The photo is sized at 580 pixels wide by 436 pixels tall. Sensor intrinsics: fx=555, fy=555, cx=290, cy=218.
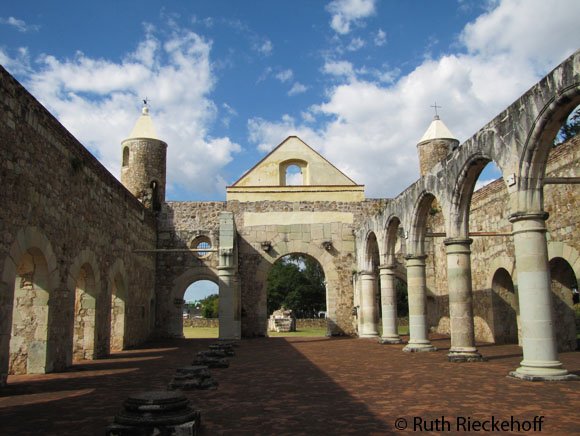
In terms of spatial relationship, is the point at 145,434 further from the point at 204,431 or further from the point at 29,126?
the point at 29,126

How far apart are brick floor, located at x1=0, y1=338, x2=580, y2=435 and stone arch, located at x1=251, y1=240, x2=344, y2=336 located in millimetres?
9782

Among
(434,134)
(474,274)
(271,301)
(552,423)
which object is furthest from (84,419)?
(271,301)

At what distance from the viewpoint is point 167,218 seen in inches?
846

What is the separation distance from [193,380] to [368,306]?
12.1m

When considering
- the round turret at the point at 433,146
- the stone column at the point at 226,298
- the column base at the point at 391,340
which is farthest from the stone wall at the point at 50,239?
the round turret at the point at 433,146

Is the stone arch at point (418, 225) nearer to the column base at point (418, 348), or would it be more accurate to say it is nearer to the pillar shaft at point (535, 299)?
the column base at point (418, 348)

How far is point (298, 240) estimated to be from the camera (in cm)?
2147

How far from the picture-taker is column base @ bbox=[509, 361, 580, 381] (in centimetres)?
761

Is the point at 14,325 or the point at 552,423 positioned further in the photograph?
Result: the point at 14,325

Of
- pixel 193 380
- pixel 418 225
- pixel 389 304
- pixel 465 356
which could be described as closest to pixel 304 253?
pixel 389 304

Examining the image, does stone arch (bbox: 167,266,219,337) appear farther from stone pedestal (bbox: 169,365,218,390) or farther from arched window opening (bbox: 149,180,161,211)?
stone pedestal (bbox: 169,365,218,390)

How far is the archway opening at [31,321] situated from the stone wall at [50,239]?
0.06 ft

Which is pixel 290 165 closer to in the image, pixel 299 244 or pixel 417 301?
pixel 299 244

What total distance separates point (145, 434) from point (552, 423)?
3579 millimetres
